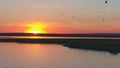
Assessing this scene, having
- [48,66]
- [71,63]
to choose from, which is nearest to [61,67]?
[48,66]

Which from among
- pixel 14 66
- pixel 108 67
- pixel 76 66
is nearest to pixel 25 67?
pixel 14 66

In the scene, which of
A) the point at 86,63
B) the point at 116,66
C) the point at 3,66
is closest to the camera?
the point at 3,66

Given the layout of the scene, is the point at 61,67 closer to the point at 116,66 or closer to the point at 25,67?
the point at 25,67

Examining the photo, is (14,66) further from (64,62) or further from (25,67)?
(64,62)

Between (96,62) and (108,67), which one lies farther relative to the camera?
(96,62)

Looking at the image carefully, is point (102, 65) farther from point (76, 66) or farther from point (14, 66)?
point (14, 66)

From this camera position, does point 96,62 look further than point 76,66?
Yes

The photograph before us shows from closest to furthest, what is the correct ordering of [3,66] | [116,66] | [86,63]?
[3,66], [116,66], [86,63]
